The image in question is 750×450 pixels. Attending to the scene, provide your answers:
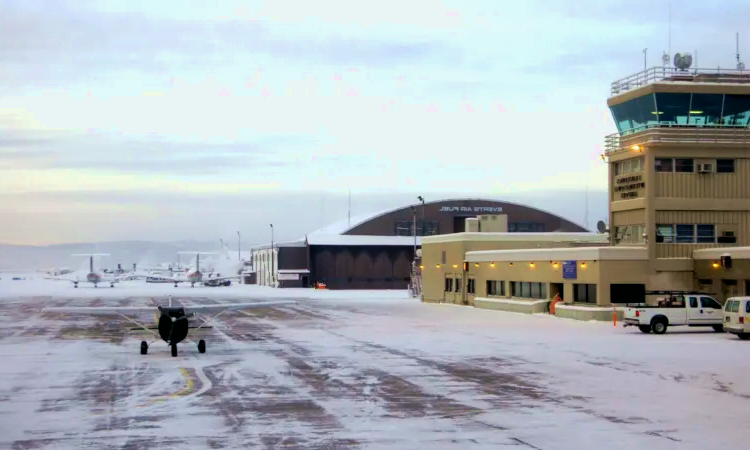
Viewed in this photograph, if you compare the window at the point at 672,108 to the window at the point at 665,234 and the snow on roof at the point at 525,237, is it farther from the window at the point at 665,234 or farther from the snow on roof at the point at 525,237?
the snow on roof at the point at 525,237

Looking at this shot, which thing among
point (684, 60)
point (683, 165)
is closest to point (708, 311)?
point (683, 165)

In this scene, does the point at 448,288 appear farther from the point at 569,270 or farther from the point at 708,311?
the point at 708,311

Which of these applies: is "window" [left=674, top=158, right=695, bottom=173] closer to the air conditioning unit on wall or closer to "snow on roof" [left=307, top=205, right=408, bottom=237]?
the air conditioning unit on wall

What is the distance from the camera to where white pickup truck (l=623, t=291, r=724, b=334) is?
43.1 metres

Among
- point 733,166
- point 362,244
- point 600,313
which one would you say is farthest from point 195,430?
point 362,244

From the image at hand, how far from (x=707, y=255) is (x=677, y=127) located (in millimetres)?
8154

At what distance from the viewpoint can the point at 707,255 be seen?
2079 inches

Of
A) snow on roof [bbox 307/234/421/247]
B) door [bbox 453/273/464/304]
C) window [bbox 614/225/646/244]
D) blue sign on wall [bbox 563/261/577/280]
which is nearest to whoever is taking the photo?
window [bbox 614/225/646/244]

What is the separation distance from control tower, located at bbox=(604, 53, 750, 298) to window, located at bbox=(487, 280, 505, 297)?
15.9 m

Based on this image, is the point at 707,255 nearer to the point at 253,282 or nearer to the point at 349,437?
the point at 349,437

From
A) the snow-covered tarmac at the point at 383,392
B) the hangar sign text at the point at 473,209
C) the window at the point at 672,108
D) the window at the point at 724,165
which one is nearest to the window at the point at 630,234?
the window at the point at 724,165

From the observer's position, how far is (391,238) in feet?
441

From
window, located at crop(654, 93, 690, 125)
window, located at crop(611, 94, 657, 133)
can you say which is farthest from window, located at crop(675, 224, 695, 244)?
window, located at crop(611, 94, 657, 133)

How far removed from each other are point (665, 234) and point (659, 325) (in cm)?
1327
